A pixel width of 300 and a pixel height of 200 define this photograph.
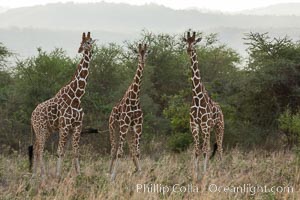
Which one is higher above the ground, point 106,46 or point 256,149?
point 106,46

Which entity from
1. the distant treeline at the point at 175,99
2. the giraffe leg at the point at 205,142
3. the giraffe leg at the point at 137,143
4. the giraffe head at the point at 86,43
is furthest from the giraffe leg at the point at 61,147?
the distant treeline at the point at 175,99

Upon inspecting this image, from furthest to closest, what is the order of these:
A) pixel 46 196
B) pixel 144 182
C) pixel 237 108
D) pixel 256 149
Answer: pixel 237 108 → pixel 256 149 → pixel 144 182 → pixel 46 196

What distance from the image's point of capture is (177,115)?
15.4 meters

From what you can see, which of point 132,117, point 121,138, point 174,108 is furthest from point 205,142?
point 174,108

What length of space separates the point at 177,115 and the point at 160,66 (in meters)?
6.04

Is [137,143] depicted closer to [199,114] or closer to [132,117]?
[132,117]

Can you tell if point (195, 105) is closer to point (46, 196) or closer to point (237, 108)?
point (46, 196)

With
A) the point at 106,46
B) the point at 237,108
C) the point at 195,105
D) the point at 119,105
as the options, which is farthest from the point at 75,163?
the point at 106,46

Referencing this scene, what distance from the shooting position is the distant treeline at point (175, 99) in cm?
1563

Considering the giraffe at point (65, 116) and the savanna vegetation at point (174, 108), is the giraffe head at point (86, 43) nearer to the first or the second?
the giraffe at point (65, 116)

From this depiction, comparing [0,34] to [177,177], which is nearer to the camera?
[177,177]

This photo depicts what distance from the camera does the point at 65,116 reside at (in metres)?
10.3

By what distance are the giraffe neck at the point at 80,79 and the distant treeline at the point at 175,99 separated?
4733mm

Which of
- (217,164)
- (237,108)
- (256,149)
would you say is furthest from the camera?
(237,108)
